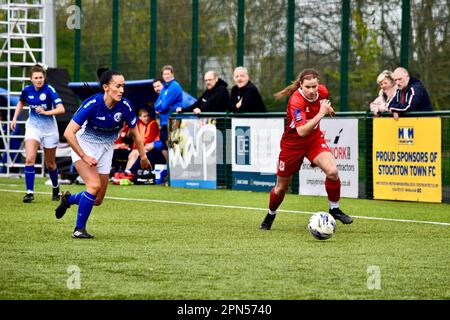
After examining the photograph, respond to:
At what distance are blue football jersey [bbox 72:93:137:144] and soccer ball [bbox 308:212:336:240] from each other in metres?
2.13

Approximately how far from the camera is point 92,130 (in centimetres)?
1116

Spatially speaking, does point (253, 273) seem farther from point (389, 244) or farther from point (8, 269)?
point (389, 244)

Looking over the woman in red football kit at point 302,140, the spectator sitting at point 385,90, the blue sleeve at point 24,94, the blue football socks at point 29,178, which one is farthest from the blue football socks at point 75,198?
the spectator sitting at point 385,90

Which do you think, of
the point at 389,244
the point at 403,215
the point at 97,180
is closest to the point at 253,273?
the point at 389,244

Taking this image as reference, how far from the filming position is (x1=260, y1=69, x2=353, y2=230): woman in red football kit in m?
11.5

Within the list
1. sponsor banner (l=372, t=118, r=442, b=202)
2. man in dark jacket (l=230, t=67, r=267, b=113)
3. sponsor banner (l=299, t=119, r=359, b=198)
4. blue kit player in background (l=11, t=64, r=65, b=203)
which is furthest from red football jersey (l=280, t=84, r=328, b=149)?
man in dark jacket (l=230, t=67, r=267, b=113)

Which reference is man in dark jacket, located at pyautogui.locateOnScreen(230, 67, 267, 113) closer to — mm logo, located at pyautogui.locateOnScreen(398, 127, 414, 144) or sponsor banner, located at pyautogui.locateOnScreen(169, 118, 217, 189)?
sponsor banner, located at pyautogui.locateOnScreen(169, 118, 217, 189)

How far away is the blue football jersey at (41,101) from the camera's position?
16.1 metres

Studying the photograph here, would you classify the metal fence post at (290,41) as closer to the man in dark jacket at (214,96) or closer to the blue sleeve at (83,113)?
the man in dark jacket at (214,96)

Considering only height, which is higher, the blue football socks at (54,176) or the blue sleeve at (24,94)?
the blue sleeve at (24,94)

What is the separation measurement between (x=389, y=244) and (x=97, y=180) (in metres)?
3.02

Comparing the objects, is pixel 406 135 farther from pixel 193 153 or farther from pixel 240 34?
pixel 240 34

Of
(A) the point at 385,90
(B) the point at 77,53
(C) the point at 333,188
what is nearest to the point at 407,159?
(A) the point at 385,90

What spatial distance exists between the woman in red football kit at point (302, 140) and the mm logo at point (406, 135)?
4.13 m
